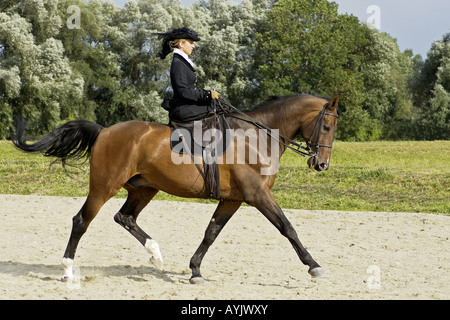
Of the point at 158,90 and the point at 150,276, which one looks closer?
the point at 150,276

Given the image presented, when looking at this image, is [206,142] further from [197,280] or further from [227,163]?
[197,280]

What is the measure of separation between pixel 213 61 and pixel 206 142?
33.3 m

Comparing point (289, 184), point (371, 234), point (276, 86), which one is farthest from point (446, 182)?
point (276, 86)

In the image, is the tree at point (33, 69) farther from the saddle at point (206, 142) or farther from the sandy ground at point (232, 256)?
Answer: the saddle at point (206, 142)

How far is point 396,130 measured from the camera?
4316 cm

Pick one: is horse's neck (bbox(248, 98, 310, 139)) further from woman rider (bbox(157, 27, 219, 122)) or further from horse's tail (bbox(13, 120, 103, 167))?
horse's tail (bbox(13, 120, 103, 167))

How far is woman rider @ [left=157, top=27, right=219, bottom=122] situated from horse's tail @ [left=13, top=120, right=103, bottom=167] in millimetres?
1148

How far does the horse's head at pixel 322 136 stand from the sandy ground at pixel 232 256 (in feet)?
4.45

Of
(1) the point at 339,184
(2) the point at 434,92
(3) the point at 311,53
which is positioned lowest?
(1) the point at 339,184

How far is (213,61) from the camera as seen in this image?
39.3 meters

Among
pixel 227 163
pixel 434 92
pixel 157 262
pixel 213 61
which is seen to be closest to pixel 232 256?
pixel 157 262

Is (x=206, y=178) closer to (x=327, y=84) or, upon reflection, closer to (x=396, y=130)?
(x=327, y=84)

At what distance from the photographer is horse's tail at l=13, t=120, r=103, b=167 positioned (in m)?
7.20

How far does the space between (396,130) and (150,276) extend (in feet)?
127
